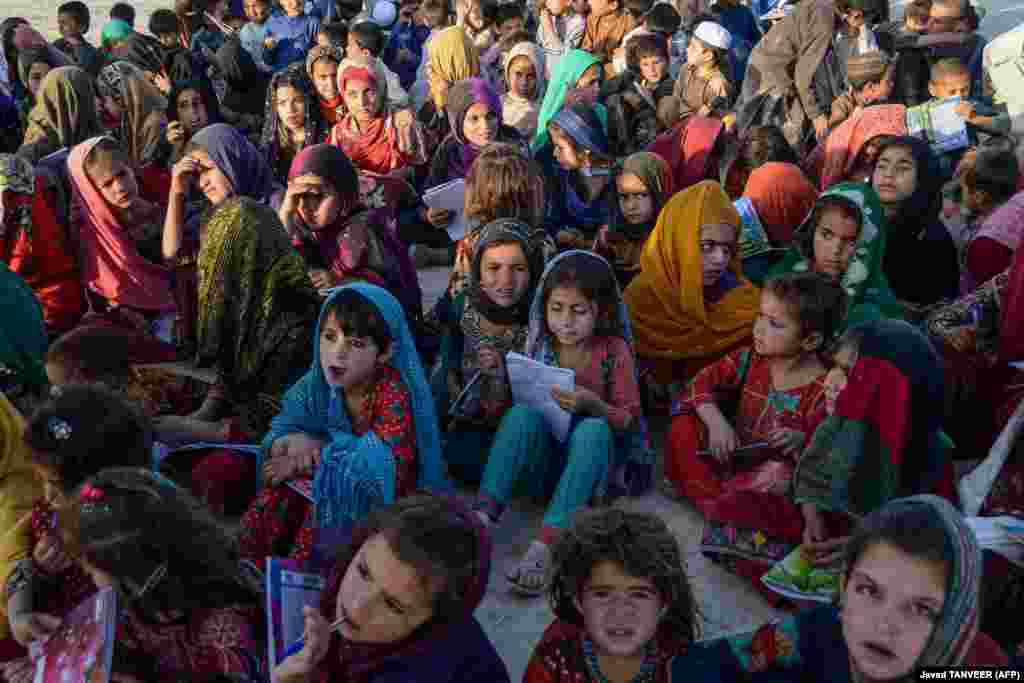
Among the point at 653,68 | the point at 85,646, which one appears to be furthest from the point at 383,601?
the point at 653,68

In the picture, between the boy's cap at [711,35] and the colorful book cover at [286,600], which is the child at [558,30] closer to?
the boy's cap at [711,35]

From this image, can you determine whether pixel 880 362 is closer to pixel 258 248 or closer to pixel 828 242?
pixel 828 242

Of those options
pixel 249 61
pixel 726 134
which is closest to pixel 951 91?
pixel 726 134

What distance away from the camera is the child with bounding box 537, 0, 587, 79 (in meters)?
8.89

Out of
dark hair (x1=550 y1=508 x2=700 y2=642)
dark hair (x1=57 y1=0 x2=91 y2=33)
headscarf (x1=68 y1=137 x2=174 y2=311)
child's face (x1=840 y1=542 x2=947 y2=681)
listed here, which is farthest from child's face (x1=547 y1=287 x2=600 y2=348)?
dark hair (x1=57 y1=0 x2=91 y2=33)

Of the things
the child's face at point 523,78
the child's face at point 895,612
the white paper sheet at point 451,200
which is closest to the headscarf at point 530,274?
the white paper sheet at point 451,200

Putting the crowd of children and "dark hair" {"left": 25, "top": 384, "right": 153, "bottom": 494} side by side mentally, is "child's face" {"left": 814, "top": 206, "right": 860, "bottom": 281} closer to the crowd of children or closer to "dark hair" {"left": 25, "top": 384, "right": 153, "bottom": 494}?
the crowd of children

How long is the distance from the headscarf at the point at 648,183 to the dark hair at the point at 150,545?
2.78m

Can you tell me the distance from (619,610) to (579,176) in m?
3.49

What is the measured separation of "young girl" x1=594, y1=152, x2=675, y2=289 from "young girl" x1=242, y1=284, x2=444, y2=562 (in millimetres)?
1766

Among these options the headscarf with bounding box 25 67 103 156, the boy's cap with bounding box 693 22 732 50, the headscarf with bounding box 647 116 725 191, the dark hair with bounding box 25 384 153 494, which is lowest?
the dark hair with bounding box 25 384 153 494

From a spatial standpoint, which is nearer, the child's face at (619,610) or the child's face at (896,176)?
the child's face at (619,610)

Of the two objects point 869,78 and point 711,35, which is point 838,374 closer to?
point 869,78

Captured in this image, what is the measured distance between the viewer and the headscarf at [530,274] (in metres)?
3.75
